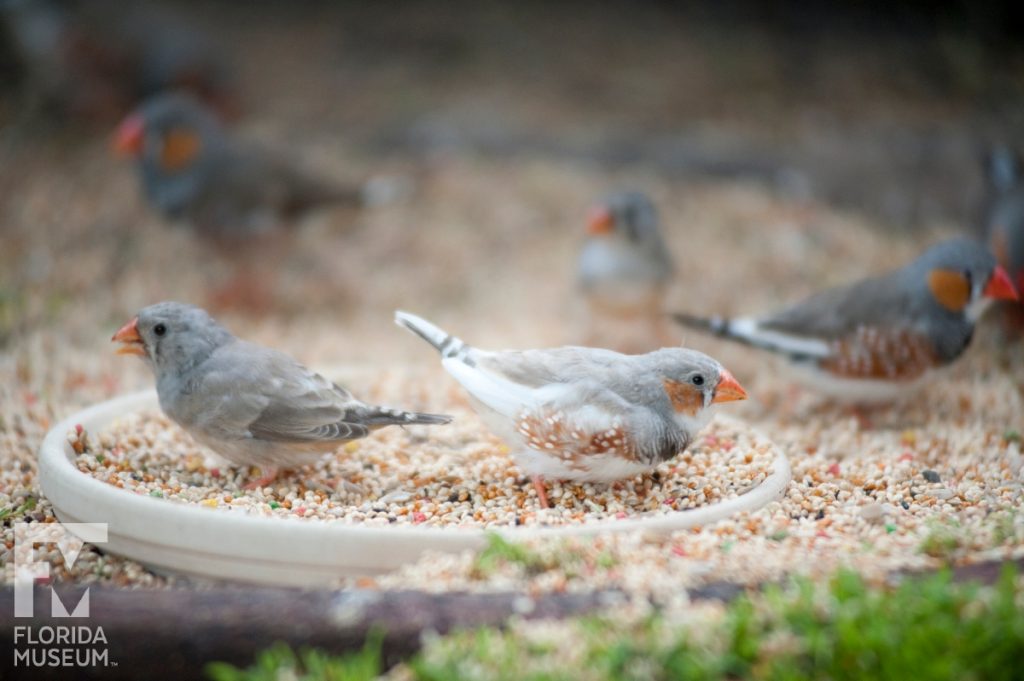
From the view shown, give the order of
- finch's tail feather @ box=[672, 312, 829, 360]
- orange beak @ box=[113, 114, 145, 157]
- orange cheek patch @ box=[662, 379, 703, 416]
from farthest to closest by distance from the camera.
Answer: orange beak @ box=[113, 114, 145, 157], finch's tail feather @ box=[672, 312, 829, 360], orange cheek patch @ box=[662, 379, 703, 416]

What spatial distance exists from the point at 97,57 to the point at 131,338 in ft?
14.8

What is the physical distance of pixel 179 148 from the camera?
5602mm

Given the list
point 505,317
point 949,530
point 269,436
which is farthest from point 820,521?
point 505,317

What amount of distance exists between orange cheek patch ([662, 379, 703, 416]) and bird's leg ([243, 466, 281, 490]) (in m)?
1.26

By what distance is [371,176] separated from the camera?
24.6 feet

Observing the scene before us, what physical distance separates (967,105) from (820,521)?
635 cm

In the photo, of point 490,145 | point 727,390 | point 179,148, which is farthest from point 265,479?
point 490,145

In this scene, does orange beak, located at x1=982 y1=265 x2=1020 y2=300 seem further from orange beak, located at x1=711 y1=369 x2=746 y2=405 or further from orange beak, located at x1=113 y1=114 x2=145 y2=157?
orange beak, located at x1=113 y1=114 x2=145 y2=157

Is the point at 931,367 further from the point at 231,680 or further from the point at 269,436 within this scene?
the point at 231,680

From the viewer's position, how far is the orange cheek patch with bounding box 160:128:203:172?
5590 mm

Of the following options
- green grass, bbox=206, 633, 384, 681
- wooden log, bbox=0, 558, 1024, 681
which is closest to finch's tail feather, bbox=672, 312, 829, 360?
wooden log, bbox=0, 558, 1024, 681

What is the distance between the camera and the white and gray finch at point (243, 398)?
3.12 m

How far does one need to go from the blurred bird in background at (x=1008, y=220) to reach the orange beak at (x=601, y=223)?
5.96ft

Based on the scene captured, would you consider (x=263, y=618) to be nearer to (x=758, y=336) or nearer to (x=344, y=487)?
(x=344, y=487)
